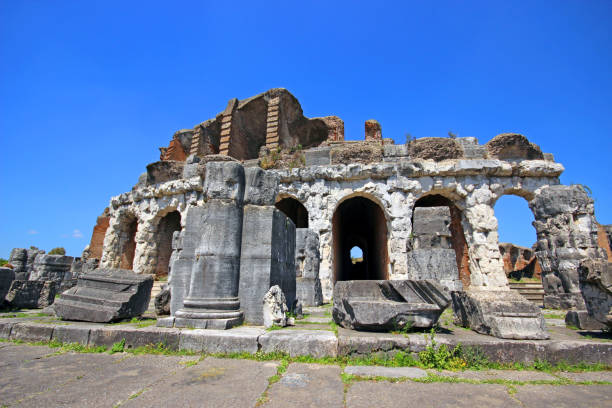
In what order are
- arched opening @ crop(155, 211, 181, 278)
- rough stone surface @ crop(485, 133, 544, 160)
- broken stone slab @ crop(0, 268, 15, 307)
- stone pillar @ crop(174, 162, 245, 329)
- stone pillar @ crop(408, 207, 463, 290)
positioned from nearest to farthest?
stone pillar @ crop(174, 162, 245, 329), broken stone slab @ crop(0, 268, 15, 307), stone pillar @ crop(408, 207, 463, 290), rough stone surface @ crop(485, 133, 544, 160), arched opening @ crop(155, 211, 181, 278)

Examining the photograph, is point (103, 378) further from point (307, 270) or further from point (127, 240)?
point (127, 240)

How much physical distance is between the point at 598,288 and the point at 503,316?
1.50 m

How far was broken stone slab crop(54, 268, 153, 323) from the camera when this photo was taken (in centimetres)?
438

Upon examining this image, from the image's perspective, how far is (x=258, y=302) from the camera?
4188 millimetres

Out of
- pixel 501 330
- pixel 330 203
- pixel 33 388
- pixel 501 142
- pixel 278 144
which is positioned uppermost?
pixel 278 144

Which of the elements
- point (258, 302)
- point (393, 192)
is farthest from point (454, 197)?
point (258, 302)

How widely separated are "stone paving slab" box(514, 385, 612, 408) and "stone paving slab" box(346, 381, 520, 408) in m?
0.13

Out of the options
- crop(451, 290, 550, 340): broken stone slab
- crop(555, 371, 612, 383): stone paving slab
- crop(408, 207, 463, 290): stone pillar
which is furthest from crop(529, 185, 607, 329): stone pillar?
crop(555, 371, 612, 383): stone paving slab

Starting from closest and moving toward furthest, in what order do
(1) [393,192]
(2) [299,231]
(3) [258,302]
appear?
1. (3) [258,302]
2. (2) [299,231]
3. (1) [393,192]

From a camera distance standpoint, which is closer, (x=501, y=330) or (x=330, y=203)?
(x=501, y=330)

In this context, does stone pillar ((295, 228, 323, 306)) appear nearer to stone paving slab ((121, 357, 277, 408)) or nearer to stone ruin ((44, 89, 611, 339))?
stone ruin ((44, 89, 611, 339))

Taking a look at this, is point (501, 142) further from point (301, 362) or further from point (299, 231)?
point (301, 362)

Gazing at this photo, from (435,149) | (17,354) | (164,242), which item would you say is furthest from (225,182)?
(164,242)

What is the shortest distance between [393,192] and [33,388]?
10274 mm
